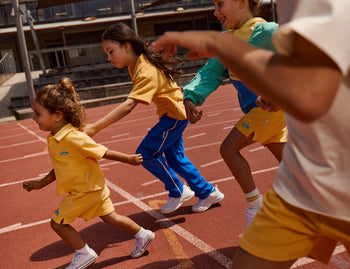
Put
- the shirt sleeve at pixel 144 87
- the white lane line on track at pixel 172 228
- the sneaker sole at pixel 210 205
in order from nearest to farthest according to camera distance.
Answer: the white lane line on track at pixel 172 228 < the shirt sleeve at pixel 144 87 < the sneaker sole at pixel 210 205

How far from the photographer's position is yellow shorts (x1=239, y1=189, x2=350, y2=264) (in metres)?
1.25

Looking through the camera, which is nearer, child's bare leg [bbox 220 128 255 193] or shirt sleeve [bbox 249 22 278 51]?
shirt sleeve [bbox 249 22 278 51]

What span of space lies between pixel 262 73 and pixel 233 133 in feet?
6.48

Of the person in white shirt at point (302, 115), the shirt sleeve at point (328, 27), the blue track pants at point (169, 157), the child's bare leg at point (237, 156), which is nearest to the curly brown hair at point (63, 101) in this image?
the blue track pants at point (169, 157)

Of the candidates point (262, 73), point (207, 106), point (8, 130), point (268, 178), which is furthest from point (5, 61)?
point (262, 73)

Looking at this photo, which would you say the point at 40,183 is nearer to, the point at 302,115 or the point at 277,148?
the point at 277,148

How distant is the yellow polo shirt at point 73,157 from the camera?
8.64 ft

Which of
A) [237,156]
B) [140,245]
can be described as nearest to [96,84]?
[140,245]

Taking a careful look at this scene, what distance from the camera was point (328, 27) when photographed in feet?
2.69

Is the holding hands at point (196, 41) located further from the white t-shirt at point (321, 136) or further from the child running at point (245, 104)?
the child running at point (245, 104)

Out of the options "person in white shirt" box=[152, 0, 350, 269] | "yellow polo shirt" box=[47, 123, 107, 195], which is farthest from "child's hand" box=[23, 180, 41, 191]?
"person in white shirt" box=[152, 0, 350, 269]

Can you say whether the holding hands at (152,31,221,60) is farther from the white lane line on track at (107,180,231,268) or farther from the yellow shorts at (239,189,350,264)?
the white lane line on track at (107,180,231,268)

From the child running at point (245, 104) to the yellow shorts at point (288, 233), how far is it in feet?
4.61

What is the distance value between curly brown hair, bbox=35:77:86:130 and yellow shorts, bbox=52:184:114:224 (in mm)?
508
